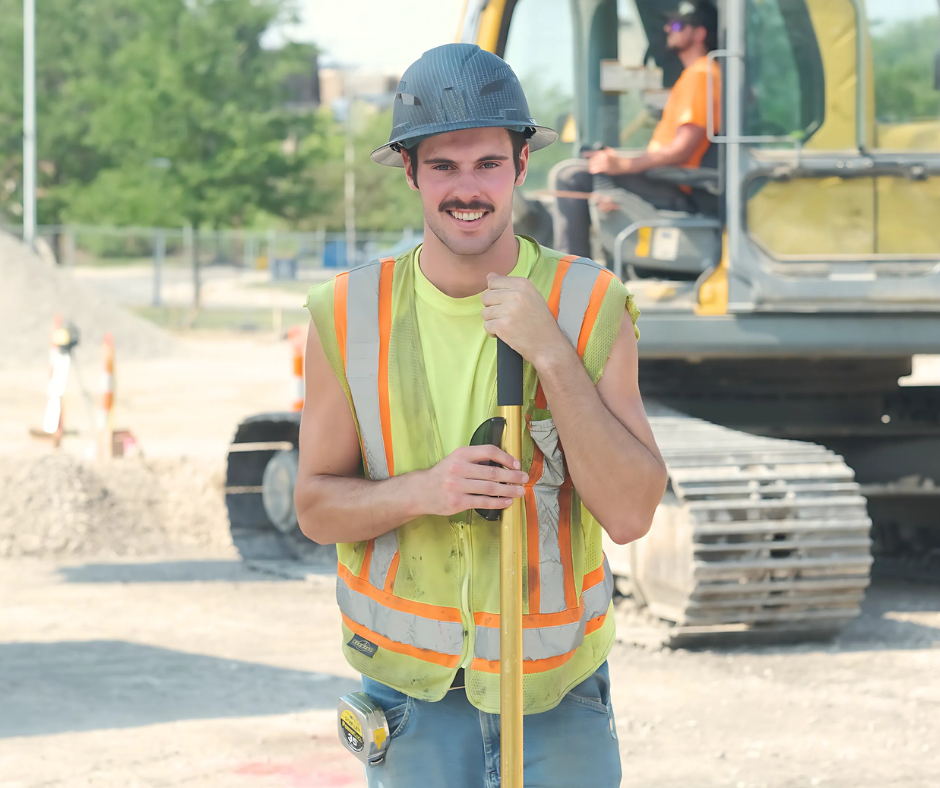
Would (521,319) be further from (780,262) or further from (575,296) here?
(780,262)

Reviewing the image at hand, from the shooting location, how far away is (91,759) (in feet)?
16.2

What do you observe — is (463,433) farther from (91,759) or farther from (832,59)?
(832,59)

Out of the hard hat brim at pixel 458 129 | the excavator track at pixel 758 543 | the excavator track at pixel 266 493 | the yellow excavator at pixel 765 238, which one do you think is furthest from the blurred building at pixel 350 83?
the hard hat brim at pixel 458 129

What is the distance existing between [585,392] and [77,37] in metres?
47.6

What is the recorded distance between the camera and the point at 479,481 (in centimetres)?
218

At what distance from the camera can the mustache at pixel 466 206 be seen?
2.29 m

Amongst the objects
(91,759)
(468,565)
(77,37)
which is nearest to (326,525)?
(468,565)

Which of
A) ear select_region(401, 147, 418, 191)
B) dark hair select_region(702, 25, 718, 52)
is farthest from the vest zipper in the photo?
dark hair select_region(702, 25, 718, 52)

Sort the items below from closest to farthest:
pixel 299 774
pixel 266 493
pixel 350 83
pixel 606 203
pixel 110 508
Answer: pixel 299 774 < pixel 606 203 < pixel 266 493 < pixel 110 508 < pixel 350 83

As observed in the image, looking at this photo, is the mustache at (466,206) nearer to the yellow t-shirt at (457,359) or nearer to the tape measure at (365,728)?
the yellow t-shirt at (457,359)

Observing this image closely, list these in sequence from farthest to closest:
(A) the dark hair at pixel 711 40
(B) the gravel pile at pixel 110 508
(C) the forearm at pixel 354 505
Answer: (B) the gravel pile at pixel 110 508 → (A) the dark hair at pixel 711 40 → (C) the forearm at pixel 354 505

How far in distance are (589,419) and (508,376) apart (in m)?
0.14

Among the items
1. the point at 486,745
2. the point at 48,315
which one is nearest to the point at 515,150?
the point at 486,745

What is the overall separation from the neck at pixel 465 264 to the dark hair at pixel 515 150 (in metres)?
0.10
